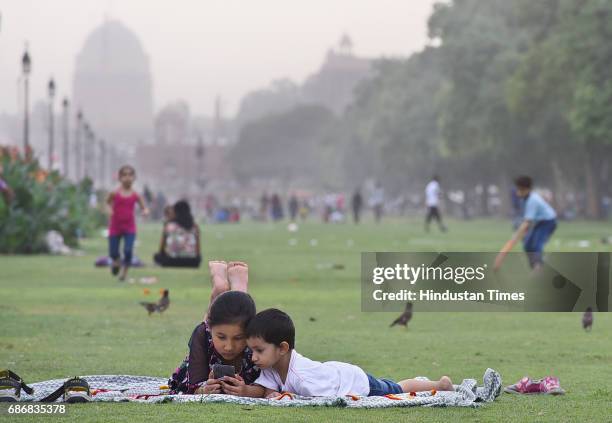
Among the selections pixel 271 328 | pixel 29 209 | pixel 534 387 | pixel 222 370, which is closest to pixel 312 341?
pixel 534 387

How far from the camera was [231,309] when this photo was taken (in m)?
9.14

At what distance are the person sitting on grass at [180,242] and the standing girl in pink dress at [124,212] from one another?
1.10 metres

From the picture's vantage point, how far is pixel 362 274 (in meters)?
25.3

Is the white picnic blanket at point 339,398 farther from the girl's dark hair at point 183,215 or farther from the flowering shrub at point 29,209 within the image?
the flowering shrub at point 29,209

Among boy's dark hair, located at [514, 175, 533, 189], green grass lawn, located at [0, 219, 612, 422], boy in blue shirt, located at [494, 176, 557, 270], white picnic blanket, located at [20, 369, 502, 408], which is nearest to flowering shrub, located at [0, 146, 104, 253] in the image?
green grass lawn, located at [0, 219, 612, 422]

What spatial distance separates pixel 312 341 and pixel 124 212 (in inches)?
361

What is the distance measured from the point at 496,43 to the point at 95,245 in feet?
116

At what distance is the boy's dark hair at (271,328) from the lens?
29.6 feet

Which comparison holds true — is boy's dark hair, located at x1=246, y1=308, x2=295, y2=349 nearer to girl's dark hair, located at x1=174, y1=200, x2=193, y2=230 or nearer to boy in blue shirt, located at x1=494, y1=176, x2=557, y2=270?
boy in blue shirt, located at x1=494, y1=176, x2=557, y2=270

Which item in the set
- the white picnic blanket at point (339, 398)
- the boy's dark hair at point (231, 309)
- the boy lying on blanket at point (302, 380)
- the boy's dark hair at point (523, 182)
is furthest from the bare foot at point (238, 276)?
the boy's dark hair at point (523, 182)

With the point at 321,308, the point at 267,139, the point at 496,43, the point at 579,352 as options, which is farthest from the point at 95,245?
the point at 267,139

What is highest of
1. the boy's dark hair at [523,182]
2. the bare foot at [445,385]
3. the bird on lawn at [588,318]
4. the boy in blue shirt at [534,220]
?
the boy's dark hair at [523,182]

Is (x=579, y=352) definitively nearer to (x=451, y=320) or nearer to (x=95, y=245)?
(x=451, y=320)

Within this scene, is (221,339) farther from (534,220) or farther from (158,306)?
(534,220)
